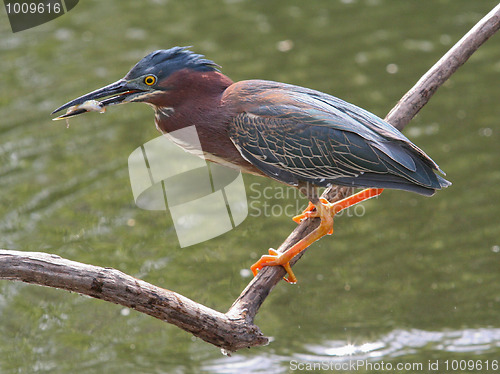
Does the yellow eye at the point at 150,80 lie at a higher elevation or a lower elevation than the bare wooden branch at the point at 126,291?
higher

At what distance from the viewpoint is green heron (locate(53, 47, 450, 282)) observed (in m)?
4.59

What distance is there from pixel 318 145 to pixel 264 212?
3172 millimetres

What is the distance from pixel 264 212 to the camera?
7773 millimetres

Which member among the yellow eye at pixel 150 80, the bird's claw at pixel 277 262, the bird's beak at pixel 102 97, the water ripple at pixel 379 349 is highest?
the yellow eye at pixel 150 80

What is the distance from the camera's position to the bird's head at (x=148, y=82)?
4.47 metres

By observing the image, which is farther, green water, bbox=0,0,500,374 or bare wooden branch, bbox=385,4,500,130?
green water, bbox=0,0,500,374

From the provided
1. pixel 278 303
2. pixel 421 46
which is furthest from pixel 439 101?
pixel 278 303

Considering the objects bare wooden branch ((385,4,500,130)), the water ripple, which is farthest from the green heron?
the water ripple

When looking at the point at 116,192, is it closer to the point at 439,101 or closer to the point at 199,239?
the point at 199,239

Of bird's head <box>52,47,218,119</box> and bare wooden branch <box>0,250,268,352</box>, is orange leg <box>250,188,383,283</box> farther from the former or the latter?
bird's head <box>52,47,218,119</box>

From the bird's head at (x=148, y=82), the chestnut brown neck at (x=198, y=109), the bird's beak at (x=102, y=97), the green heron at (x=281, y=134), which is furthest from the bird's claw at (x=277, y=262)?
the bird's beak at (x=102, y=97)

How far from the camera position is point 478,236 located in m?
7.23

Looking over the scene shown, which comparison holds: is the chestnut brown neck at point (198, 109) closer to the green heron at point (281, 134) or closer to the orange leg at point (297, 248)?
the green heron at point (281, 134)

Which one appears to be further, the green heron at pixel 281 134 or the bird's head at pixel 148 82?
the green heron at pixel 281 134
